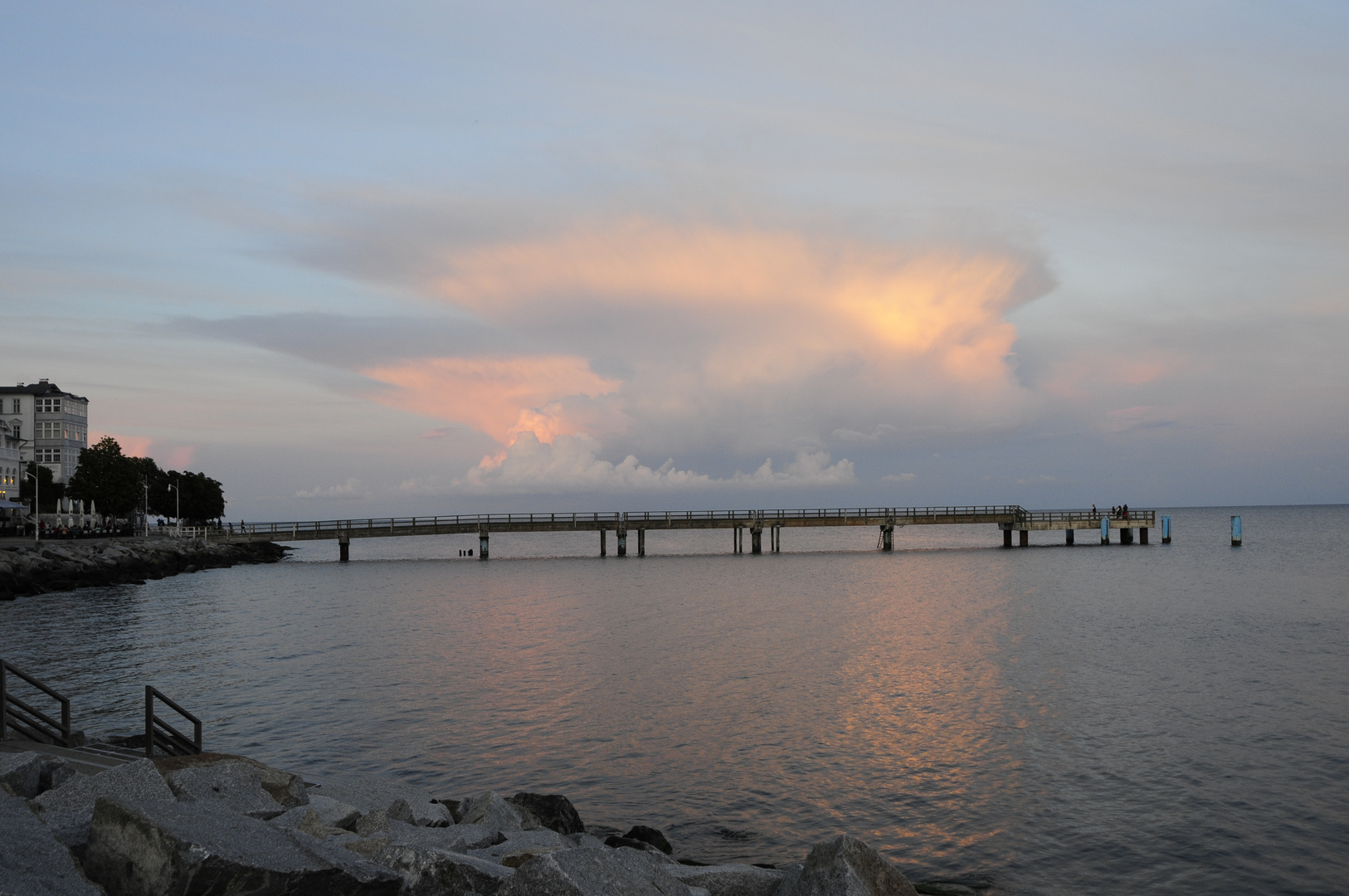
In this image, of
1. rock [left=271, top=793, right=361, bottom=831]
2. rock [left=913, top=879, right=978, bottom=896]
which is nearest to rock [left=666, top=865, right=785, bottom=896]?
rock [left=913, top=879, right=978, bottom=896]

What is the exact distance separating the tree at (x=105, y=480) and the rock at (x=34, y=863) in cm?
10222

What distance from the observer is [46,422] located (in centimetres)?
12681

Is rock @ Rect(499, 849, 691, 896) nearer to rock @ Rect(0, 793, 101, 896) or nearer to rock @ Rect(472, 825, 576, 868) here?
rock @ Rect(472, 825, 576, 868)

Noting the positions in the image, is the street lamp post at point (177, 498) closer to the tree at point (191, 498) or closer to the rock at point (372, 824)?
the tree at point (191, 498)

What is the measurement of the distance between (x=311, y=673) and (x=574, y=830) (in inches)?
675

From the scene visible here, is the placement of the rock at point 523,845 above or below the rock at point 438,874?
below

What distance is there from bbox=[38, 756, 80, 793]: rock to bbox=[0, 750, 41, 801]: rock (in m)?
0.06

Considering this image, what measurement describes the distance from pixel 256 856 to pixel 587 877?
2491 millimetres

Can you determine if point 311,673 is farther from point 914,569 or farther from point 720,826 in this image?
point 914,569

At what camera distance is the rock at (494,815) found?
462 inches

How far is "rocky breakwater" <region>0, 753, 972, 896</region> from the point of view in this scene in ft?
22.5

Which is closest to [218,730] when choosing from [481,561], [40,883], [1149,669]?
[40,883]

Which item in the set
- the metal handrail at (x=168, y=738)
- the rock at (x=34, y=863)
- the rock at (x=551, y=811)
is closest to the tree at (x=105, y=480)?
the metal handrail at (x=168, y=738)

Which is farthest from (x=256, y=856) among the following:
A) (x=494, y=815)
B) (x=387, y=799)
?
(x=387, y=799)
